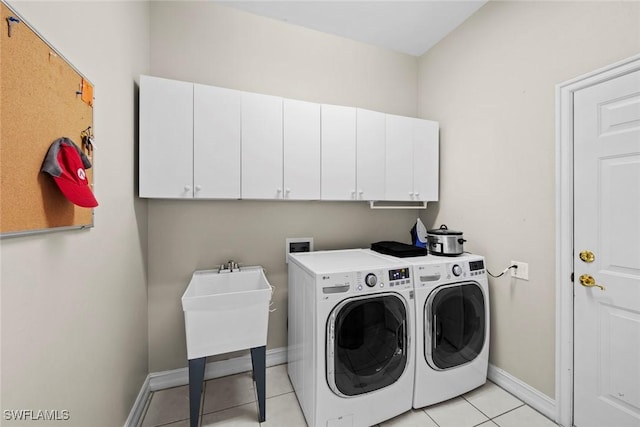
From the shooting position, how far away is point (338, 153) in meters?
2.11

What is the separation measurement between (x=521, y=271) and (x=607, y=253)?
0.47 m

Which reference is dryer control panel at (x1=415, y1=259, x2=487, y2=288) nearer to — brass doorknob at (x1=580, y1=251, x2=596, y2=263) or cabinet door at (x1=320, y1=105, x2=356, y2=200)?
brass doorknob at (x1=580, y1=251, x2=596, y2=263)

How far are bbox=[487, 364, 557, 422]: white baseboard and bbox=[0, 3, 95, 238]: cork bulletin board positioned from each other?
8.97 ft

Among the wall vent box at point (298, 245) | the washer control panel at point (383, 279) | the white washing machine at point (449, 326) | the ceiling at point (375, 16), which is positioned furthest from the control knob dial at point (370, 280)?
the ceiling at point (375, 16)

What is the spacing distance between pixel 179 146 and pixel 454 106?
2.29m

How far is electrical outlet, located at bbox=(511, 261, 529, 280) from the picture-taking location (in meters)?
1.81

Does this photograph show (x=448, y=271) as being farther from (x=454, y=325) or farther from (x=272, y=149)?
(x=272, y=149)

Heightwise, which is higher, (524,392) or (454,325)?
(454,325)

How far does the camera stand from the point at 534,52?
175 cm

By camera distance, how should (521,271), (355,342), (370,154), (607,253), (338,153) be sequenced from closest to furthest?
(607,253)
(355,342)
(521,271)
(338,153)
(370,154)

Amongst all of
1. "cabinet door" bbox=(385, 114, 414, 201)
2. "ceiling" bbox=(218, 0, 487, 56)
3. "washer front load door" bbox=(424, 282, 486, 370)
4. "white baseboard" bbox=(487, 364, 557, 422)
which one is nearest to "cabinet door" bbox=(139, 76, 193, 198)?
"ceiling" bbox=(218, 0, 487, 56)

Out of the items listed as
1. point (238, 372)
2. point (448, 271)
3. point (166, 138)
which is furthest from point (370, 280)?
point (166, 138)

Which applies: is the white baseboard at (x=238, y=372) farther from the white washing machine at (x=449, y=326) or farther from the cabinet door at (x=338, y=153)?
the cabinet door at (x=338, y=153)

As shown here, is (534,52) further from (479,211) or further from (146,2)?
(146,2)
